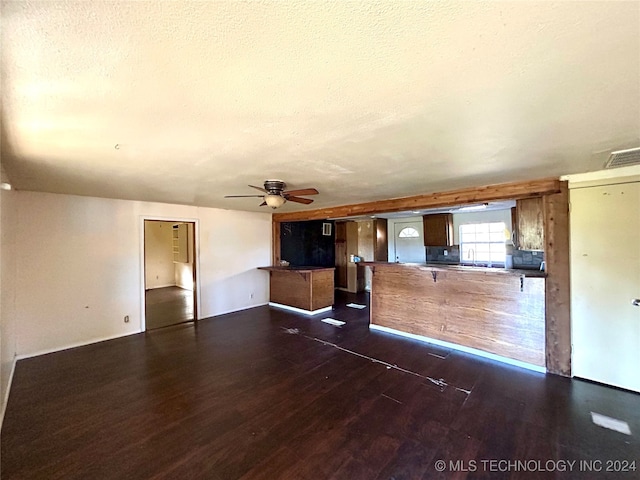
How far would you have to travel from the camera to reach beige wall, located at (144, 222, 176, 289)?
907 cm

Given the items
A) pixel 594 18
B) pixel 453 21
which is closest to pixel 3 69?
pixel 453 21

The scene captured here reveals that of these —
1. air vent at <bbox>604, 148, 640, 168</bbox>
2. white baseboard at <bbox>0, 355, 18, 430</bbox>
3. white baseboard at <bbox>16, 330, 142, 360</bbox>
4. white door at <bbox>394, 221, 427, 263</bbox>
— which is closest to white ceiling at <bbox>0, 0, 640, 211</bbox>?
air vent at <bbox>604, 148, 640, 168</bbox>

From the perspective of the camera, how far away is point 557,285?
3.12m

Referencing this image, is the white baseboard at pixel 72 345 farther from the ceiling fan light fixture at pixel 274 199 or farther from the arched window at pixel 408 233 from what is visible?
the arched window at pixel 408 233

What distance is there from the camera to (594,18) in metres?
0.88

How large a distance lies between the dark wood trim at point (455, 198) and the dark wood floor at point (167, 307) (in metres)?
3.65

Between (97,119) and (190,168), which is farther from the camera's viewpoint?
(190,168)

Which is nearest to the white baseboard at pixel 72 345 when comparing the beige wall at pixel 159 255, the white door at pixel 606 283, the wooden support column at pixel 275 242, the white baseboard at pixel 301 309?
the white baseboard at pixel 301 309

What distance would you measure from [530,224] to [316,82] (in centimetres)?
342

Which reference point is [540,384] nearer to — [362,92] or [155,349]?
[362,92]

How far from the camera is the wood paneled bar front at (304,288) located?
19.0 feet

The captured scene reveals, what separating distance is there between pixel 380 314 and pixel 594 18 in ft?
14.2

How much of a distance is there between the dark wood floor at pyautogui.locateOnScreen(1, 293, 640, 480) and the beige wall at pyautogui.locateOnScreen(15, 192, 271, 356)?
502 mm

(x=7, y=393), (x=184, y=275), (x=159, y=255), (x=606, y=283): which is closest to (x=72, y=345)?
(x=7, y=393)
